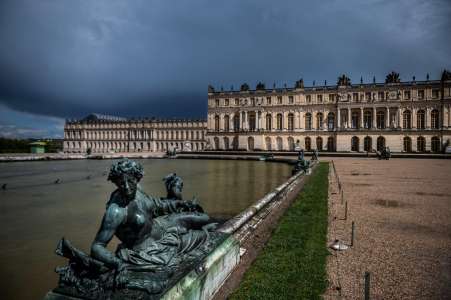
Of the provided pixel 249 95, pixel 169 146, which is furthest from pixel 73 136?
pixel 249 95

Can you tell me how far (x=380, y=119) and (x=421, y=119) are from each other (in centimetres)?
625

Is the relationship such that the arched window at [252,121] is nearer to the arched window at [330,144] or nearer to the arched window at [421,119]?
the arched window at [330,144]

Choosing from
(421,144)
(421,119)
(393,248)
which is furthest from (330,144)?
(393,248)

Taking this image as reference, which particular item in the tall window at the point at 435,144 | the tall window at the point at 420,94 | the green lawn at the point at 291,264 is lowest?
the green lawn at the point at 291,264

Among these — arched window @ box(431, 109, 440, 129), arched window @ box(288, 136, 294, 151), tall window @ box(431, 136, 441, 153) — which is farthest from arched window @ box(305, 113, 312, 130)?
tall window @ box(431, 136, 441, 153)

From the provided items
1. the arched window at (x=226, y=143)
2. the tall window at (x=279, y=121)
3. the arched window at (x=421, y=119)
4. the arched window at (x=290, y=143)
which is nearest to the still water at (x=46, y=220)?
the arched window at (x=290, y=143)

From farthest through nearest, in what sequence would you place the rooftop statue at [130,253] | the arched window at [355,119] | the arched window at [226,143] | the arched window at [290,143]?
the arched window at [226,143]
the arched window at [290,143]
the arched window at [355,119]
the rooftop statue at [130,253]

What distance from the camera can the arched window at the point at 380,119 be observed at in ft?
167

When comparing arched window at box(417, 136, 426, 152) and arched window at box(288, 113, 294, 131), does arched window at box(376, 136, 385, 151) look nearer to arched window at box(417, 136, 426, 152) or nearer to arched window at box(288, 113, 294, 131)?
arched window at box(417, 136, 426, 152)

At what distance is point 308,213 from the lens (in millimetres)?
8047

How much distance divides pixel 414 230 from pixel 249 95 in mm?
53221

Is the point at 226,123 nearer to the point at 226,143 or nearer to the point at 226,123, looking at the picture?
the point at 226,123

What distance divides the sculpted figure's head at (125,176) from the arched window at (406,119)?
56.7m

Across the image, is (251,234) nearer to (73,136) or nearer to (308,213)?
(308,213)
